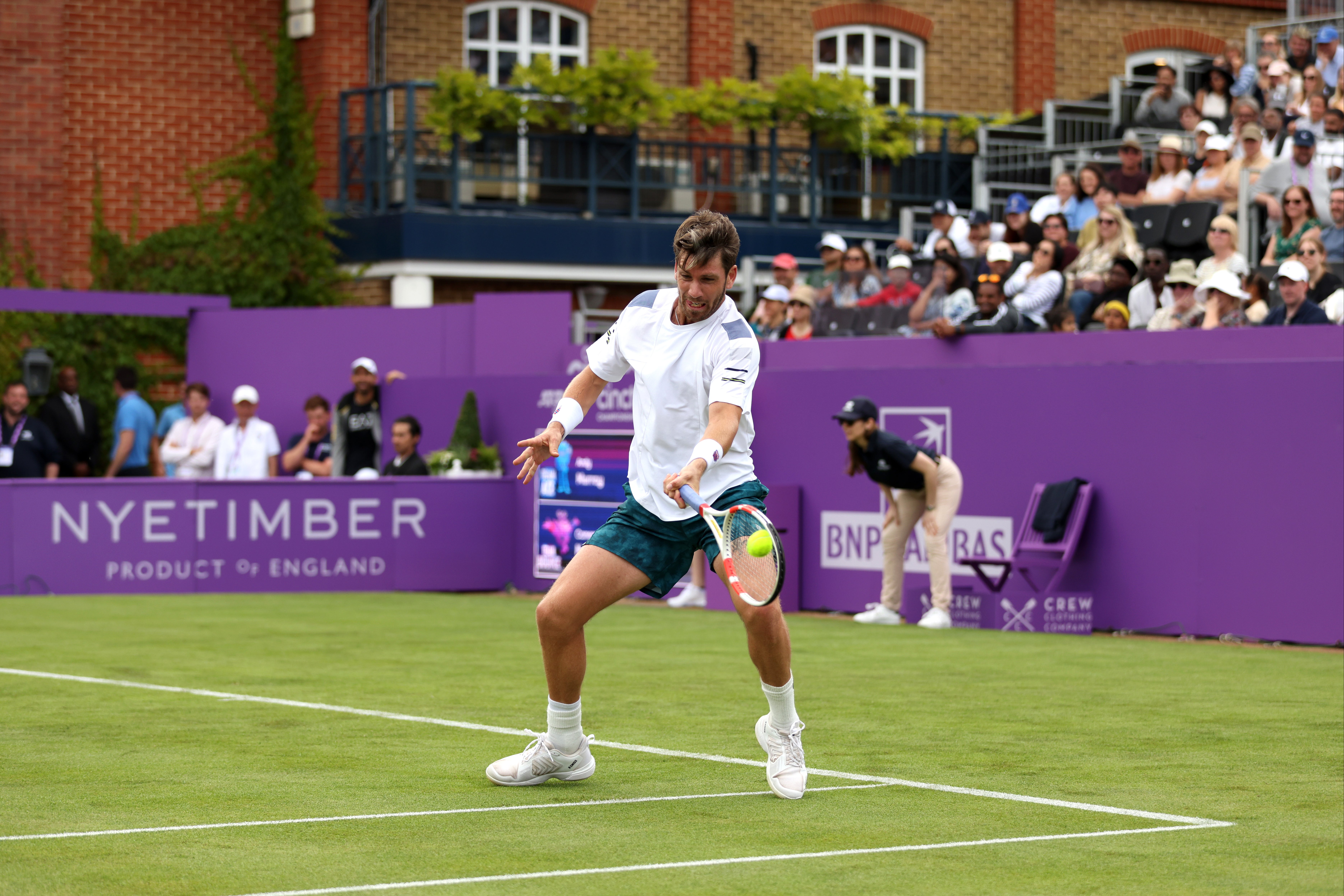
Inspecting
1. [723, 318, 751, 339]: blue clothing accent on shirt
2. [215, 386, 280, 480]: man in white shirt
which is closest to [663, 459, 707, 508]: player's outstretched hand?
[723, 318, 751, 339]: blue clothing accent on shirt

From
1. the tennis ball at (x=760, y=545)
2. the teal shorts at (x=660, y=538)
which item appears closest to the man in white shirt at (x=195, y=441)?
the teal shorts at (x=660, y=538)

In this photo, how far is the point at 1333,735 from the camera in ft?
30.9

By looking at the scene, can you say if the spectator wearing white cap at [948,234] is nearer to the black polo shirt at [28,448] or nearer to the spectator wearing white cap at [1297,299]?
the spectator wearing white cap at [1297,299]

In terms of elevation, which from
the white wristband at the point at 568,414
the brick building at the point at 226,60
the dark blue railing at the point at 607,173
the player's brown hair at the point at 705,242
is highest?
the brick building at the point at 226,60

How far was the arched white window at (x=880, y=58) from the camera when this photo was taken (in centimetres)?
2909

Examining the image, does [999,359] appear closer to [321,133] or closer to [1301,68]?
[1301,68]

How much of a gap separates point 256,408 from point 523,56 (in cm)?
641

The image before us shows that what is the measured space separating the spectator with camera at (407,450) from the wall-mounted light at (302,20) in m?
7.45

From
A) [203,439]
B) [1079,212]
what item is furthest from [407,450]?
[1079,212]

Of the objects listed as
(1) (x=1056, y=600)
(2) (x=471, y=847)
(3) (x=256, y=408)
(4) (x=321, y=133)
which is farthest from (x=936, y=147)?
→ (2) (x=471, y=847)

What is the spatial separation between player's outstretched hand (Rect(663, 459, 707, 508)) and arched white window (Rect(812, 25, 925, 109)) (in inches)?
881

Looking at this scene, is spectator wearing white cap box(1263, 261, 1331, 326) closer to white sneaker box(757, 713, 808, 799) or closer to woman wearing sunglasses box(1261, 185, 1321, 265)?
woman wearing sunglasses box(1261, 185, 1321, 265)

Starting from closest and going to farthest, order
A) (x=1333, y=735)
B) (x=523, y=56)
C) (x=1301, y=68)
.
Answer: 1. (x=1333, y=735)
2. (x=1301, y=68)
3. (x=523, y=56)

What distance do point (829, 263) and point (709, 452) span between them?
1351 centimetres
